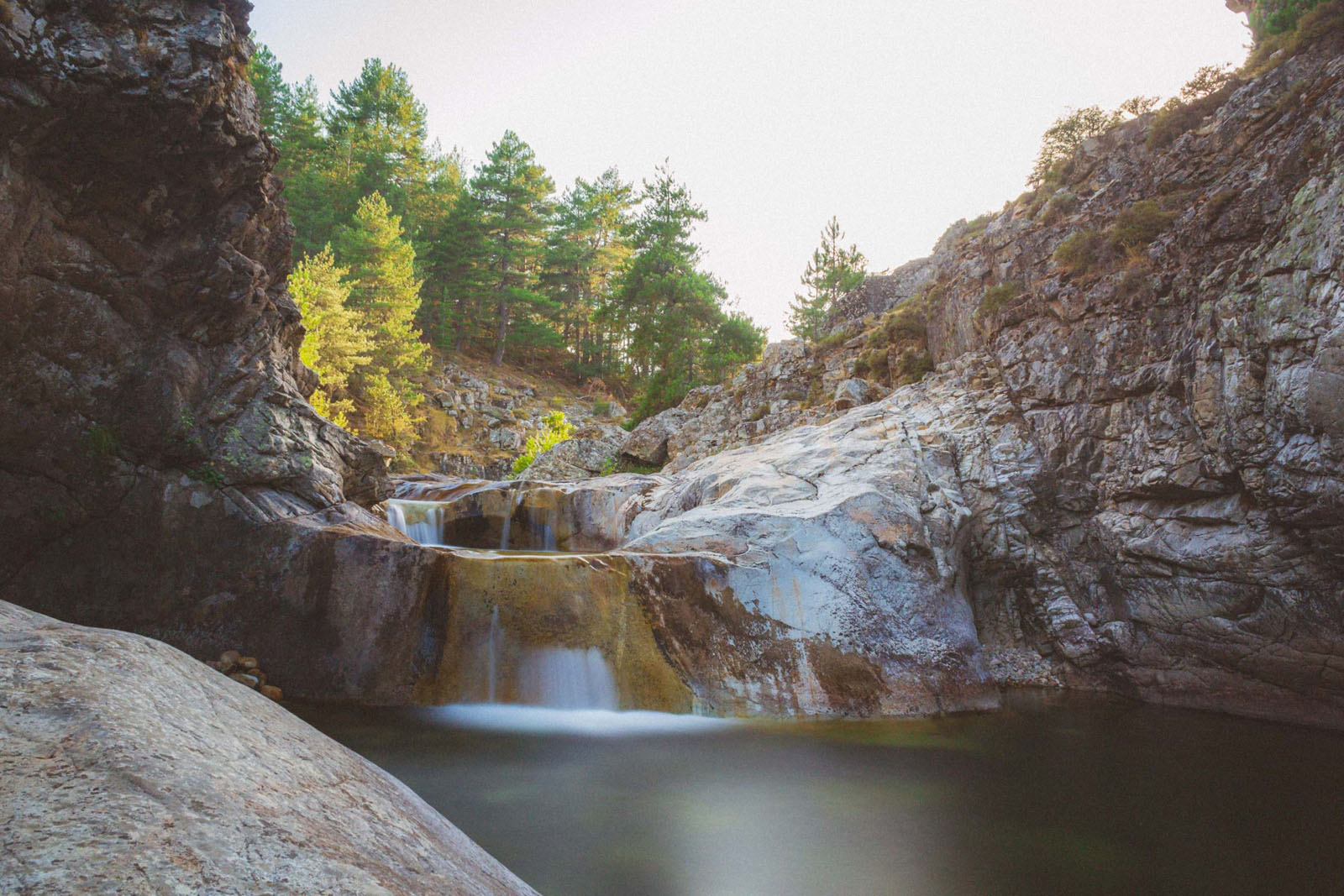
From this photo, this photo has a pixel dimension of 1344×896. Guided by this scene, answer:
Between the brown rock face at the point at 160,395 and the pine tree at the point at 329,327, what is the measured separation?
16.0m

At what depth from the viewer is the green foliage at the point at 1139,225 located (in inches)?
356

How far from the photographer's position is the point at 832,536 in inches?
322

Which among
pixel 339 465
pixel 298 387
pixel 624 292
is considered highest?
pixel 624 292

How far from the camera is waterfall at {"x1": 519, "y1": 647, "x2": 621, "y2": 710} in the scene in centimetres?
707

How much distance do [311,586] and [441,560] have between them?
1.58 metres

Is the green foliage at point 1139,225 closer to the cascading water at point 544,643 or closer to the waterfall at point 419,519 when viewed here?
the cascading water at point 544,643

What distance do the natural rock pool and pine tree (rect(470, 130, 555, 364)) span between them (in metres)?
35.0

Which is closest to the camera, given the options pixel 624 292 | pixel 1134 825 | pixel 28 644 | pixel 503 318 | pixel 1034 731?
pixel 28 644

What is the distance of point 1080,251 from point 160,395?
12.9 metres

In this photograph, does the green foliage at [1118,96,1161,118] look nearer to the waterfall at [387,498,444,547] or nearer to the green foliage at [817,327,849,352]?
the green foliage at [817,327,849,352]

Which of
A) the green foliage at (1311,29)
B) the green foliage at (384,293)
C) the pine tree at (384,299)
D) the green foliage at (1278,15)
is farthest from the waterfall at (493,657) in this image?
the green foliage at (384,293)

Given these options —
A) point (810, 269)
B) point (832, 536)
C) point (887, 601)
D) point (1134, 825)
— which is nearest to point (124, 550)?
point (832, 536)

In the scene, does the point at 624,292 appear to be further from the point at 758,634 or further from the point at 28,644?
the point at 28,644

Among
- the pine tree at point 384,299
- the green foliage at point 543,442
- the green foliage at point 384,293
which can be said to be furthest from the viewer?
the green foliage at point 384,293
